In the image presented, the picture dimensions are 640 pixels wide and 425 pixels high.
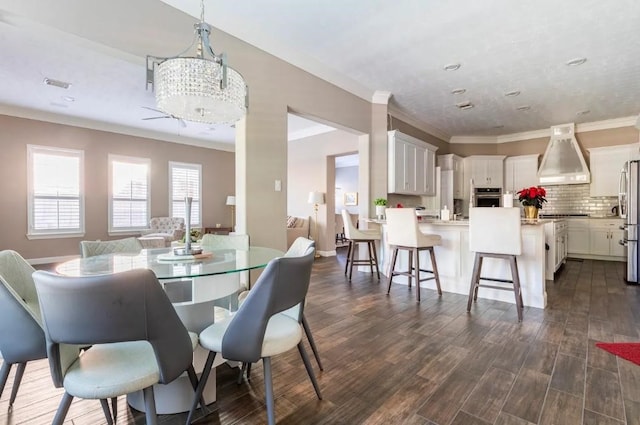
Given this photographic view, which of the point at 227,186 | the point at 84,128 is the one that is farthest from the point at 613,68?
the point at 84,128

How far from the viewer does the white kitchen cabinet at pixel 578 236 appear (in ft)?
21.2

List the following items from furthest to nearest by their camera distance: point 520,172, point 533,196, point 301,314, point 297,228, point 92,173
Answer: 1. point 520,172
2. point 297,228
3. point 92,173
4. point 533,196
5. point 301,314

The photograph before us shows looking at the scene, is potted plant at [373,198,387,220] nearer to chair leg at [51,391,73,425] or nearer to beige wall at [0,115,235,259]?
chair leg at [51,391,73,425]

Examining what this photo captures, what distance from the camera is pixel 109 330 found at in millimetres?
1025

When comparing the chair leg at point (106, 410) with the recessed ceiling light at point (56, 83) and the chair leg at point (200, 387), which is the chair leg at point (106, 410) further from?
the recessed ceiling light at point (56, 83)

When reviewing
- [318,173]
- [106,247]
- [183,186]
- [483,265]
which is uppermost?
[318,173]

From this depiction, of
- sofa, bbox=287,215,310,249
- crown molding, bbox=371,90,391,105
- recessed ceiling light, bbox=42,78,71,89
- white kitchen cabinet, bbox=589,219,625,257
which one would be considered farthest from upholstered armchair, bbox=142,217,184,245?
white kitchen cabinet, bbox=589,219,625,257

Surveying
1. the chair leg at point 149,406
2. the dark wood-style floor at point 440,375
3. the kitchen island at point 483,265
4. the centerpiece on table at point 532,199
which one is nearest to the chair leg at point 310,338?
the dark wood-style floor at point 440,375

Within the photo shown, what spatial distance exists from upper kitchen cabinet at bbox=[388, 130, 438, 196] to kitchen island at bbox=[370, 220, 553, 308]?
1.33m

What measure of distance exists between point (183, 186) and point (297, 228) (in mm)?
3443

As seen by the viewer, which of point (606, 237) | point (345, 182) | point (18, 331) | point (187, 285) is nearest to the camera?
point (18, 331)

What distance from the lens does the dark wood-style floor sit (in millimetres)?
1603

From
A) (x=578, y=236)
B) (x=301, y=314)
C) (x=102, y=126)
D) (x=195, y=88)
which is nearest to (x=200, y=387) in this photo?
(x=301, y=314)

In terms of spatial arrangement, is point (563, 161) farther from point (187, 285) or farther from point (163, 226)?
point (163, 226)
